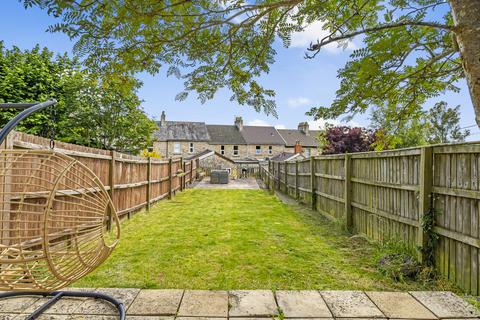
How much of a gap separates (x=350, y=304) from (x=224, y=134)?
3625cm

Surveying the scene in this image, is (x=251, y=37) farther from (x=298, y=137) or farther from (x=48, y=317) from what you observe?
(x=298, y=137)

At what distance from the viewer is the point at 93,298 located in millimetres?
2514

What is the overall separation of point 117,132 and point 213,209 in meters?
13.7

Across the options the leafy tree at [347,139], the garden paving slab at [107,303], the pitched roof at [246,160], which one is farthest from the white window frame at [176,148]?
the garden paving slab at [107,303]

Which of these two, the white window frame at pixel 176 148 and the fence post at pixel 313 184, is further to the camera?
the white window frame at pixel 176 148

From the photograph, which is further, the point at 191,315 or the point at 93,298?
the point at 93,298

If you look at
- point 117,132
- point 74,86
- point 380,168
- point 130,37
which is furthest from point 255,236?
point 117,132

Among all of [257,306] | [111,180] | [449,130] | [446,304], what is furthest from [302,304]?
[449,130]

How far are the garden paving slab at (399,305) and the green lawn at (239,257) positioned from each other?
13.4 inches

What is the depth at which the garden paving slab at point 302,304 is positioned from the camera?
227 centimetres

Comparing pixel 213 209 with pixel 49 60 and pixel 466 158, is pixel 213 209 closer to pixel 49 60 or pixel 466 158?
pixel 466 158

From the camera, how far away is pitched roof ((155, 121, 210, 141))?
34688 mm

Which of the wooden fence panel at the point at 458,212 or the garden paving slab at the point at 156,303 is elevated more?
the wooden fence panel at the point at 458,212

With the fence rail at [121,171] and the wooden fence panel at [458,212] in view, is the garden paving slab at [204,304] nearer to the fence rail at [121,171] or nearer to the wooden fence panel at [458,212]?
the fence rail at [121,171]
